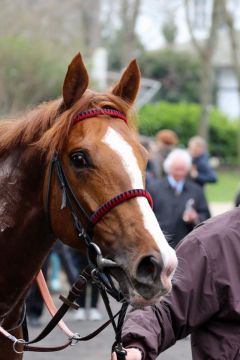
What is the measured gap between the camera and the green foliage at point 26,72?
14.2 m

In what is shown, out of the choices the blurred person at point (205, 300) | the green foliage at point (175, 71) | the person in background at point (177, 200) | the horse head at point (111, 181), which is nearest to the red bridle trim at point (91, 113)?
the horse head at point (111, 181)

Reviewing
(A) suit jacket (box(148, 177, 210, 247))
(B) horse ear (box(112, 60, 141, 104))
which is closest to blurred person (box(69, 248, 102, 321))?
(A) suit jacket (box(148, 177, 210, 247))

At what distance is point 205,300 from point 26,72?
12.1 metres

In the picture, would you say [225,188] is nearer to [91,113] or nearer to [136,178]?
[91,113]

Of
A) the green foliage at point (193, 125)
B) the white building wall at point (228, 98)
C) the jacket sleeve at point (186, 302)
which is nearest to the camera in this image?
the jacket sleeve at point (186, 302)

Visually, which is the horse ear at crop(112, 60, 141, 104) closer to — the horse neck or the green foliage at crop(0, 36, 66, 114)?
the horse neck

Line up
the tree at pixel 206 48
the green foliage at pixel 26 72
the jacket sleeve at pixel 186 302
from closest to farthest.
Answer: the jacket sleeve at pixel 186 302 → the green foliage at pixel 26 72 → the tree at pixel 206 48

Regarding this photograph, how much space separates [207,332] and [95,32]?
24787mm

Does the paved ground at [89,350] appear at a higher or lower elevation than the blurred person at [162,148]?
higher

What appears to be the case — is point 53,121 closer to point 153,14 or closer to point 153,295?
point 153,295

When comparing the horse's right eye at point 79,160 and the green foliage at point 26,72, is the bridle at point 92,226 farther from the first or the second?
the green foliage at point 26,72

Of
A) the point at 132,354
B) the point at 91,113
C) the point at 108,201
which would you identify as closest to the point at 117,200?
the point at 108,201

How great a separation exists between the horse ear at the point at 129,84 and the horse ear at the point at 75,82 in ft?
0.66

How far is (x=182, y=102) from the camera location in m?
40.0
